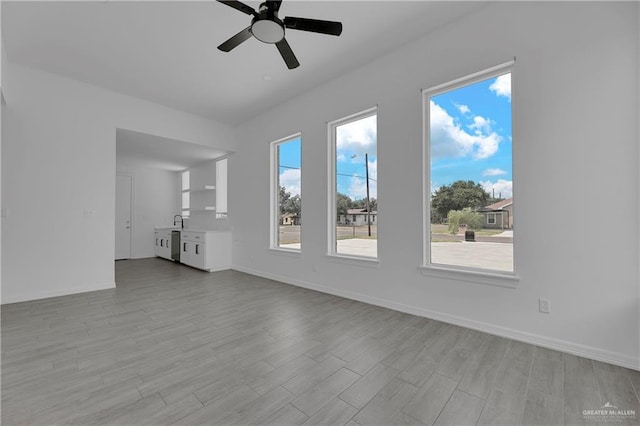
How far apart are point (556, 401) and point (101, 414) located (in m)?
2.62

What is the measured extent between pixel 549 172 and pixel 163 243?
26.0 ft

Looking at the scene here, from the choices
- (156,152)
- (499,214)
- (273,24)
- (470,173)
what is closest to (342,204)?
(470,173)

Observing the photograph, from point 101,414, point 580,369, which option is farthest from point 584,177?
point 101,414

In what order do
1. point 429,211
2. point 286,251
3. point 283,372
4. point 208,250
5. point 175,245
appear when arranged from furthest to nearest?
point 175,245 < point 208,250 < point 286,251 < point 429,211 < point 283,372

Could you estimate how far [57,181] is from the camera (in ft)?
13.1

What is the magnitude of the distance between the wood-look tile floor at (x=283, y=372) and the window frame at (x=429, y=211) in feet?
1.71

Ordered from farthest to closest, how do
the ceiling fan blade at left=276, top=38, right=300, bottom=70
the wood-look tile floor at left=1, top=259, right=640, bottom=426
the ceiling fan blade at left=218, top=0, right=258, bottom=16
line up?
the ceiling fan blade at left=276, top=38, right=300, bottom=70 → the ceiling fan blade at left=218, top=0, right=258, bottom=16 → the wood-look tile floor at left=1, top=259, right=640, bottom=426

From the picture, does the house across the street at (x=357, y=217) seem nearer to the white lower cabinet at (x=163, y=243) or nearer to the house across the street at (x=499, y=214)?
the house across the street at (x=499, y=214)

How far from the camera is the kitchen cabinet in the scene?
23.4ft

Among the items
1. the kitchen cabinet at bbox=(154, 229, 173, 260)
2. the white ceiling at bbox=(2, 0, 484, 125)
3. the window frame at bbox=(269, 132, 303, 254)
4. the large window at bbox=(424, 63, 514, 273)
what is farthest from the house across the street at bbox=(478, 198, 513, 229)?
the kitchen cabinet at bbox=(154, 229, 173, 260)

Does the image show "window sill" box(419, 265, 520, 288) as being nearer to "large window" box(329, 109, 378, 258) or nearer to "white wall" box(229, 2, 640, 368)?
"white wall" box(229, 2, 640, 368)

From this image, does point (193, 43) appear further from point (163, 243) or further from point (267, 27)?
point (163, 243)

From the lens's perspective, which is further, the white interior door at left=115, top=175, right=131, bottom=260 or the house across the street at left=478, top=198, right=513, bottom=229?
the white interior door at left=115, top=175, right=131, bottom=260

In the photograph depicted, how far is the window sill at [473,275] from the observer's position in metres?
2.59
